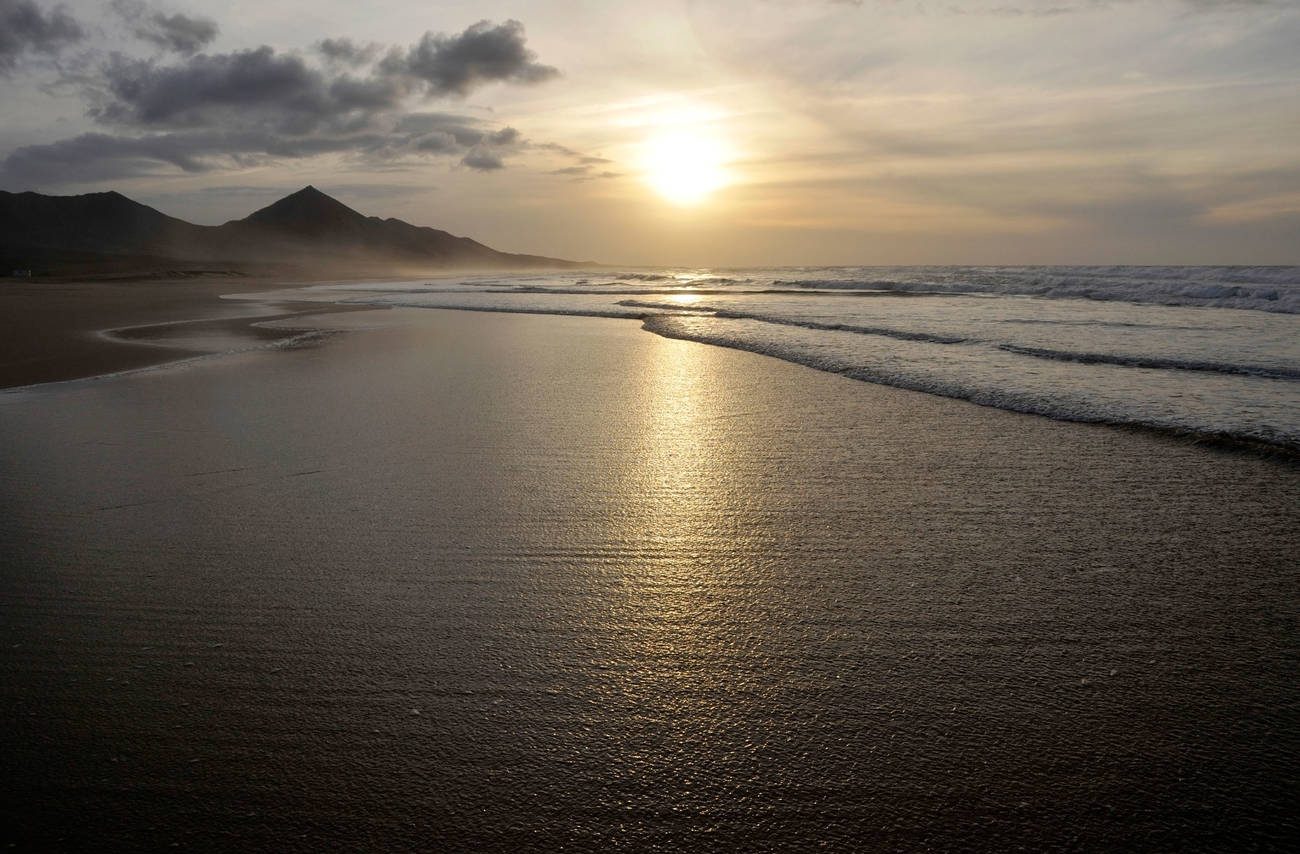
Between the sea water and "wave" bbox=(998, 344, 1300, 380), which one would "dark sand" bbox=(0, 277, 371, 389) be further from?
"wave" bbox=(998, 344, 1300, 380)

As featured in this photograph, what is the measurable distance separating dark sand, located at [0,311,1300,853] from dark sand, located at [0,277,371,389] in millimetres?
5040

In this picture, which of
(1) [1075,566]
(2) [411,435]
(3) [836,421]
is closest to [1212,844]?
(1) [1075,566]

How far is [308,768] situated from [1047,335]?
12877 mm

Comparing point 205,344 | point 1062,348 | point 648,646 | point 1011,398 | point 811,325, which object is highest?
point 811,325

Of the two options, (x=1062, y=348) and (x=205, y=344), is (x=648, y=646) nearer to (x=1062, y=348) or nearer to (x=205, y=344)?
(x=1062, y=348)

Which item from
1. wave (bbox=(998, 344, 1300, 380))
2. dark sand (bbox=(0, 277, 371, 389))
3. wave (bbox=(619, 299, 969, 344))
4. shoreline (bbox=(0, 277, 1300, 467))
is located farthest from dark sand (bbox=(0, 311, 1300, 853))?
wave (bbox=(619, 299, 969, 344))

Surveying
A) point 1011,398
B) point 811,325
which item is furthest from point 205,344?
point 1011,398

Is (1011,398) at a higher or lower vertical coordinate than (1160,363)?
lower

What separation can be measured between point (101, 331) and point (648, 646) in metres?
15.7

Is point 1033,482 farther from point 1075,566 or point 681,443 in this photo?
point 681,443

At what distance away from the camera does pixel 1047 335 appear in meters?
12.2

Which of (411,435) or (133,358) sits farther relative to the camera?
(133,358)

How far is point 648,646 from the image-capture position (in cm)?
251

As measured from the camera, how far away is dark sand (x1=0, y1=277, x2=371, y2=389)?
30.6ft
